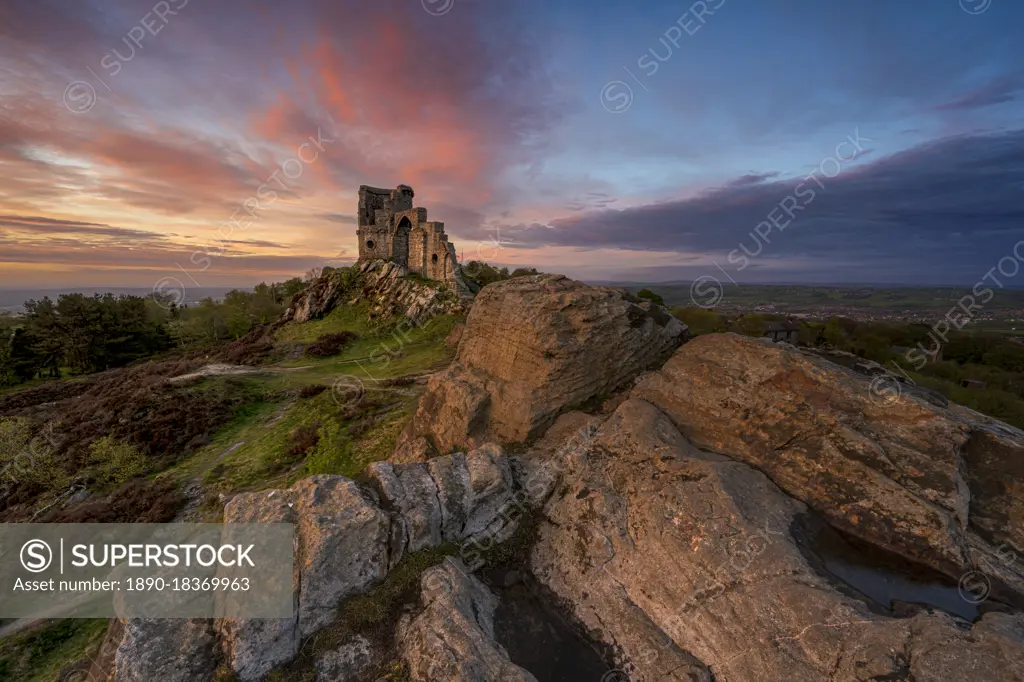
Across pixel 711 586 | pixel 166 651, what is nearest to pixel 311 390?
pixel 166 651

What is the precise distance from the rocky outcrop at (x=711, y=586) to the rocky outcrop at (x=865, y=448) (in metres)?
0.80

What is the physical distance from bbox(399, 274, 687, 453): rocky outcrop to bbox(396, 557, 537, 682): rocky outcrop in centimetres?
510

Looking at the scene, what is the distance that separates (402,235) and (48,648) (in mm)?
47036

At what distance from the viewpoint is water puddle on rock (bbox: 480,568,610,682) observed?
7294mm

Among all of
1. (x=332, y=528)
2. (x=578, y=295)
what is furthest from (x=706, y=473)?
(x=332, y=528)

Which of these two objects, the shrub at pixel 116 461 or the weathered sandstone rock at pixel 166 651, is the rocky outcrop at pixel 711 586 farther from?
the shrub at pixel 116 461

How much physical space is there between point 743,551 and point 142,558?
12.5 meters

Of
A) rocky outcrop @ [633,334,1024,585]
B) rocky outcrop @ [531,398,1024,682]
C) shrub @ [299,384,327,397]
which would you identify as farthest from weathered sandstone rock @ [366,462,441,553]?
shrub @ [299,384,327,397]

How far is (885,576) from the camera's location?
7.40 metres

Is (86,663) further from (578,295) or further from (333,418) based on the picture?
(578,295)

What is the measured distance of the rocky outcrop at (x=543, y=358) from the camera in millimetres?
13062

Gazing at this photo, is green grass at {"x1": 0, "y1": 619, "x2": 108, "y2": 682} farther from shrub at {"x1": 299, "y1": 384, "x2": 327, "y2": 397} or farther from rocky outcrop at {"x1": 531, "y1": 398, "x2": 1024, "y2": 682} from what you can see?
shrub at {"x1": 299, "y1": 384, "x2": 327, "y2": 397}

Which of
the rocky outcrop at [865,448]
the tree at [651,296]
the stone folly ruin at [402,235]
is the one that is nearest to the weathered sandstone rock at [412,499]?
the rocky outcrop at [865,448]

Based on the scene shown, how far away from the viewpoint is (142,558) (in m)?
8.17
